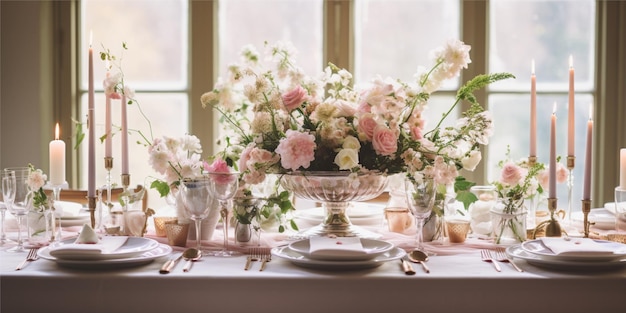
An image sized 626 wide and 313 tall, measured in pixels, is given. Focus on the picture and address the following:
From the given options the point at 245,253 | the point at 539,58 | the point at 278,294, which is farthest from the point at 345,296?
the point at 539,58

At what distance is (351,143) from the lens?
5.38ft

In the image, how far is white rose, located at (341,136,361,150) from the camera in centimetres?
164

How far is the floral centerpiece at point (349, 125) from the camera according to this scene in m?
1.65

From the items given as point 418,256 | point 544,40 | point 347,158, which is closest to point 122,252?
point 347,158

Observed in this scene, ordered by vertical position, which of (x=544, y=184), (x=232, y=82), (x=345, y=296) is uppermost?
(x=232, y=82)

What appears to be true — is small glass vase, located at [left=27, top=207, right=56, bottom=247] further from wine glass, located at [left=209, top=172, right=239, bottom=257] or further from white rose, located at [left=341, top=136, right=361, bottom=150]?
white rose, located at [left=341, top=136, right=361, bottom=150]

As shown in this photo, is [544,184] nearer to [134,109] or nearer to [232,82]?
[232,82]

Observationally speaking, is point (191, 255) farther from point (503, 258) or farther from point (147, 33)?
point (147, 33)

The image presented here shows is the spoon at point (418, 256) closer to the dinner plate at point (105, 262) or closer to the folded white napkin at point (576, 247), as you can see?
the folded white napkin at point (576, 247)

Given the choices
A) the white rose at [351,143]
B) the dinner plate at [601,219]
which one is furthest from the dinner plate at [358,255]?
the dinner plate at [601,219]

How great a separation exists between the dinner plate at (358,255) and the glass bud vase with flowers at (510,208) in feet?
1.23

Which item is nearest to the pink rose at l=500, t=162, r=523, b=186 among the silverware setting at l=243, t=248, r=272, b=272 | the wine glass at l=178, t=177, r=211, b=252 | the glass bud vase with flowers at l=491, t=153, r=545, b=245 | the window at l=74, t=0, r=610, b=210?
the glass bud vase with flowers at l=491, t=153, r=545, b=245

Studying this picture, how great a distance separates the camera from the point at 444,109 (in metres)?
3.46

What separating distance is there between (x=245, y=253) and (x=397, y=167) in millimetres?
415
